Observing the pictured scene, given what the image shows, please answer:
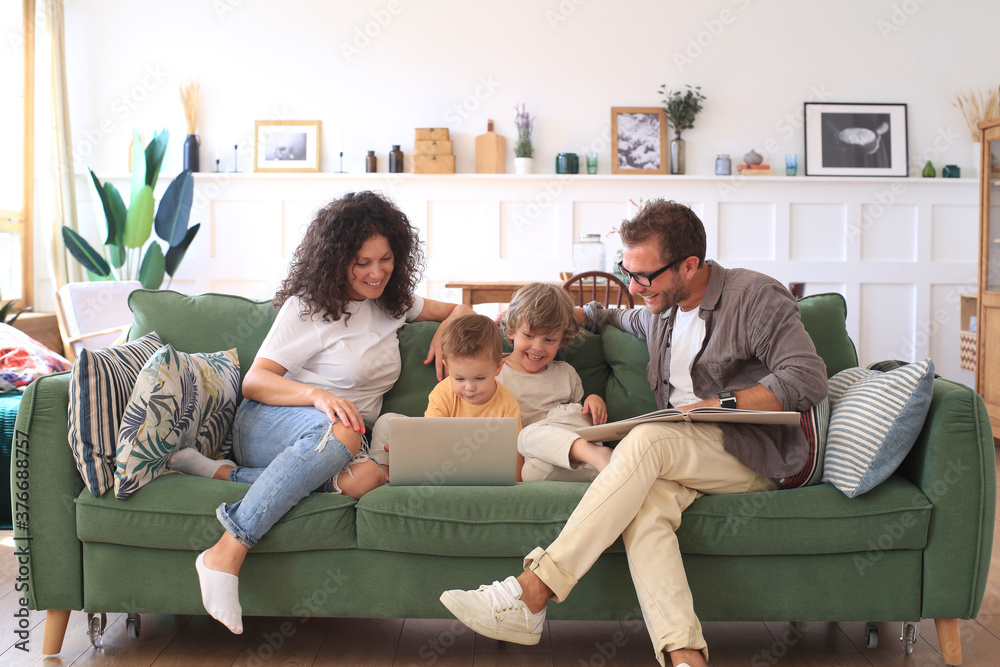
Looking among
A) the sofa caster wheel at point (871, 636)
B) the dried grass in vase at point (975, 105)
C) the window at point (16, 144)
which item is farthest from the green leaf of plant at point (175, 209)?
the dried grass in vase at point (975, 105)

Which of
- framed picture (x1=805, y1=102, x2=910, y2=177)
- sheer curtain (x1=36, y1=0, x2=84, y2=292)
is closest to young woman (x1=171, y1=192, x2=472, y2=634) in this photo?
sheer curtain (x1=36, y1=0, x2=84, y2=292)

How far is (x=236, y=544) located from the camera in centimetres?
166

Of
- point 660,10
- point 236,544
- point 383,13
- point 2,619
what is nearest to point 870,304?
point 660,10

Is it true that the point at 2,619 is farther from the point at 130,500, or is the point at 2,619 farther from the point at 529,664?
the point at 529,664

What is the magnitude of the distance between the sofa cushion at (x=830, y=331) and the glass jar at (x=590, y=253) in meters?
2.21

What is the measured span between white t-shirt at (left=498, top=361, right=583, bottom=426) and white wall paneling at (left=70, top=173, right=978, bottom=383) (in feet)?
9.31

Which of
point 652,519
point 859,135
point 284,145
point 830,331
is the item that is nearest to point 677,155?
point 859,135

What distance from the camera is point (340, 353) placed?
6.91 feet

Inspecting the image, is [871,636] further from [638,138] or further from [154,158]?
[154,158]

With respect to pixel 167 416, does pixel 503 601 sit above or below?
below

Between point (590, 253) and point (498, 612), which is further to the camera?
point (590, 253)

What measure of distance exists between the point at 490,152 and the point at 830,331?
10.2 ft

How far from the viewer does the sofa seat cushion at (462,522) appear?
1685mm

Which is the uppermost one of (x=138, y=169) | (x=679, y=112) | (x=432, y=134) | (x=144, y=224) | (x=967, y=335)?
(x=679, y=112)
